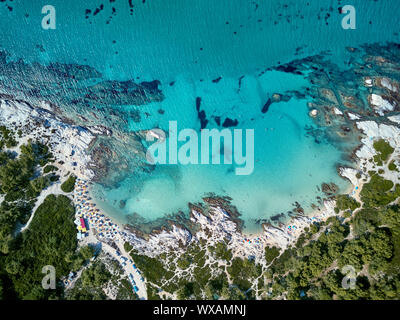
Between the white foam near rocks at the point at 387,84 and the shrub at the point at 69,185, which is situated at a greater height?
the white foam near rocks at the point at 387,84

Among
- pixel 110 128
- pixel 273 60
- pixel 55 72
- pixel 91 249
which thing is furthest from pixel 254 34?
pixel 91 249

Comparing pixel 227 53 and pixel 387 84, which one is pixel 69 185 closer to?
pixel 227 53

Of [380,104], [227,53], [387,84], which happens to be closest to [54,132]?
[227,53]

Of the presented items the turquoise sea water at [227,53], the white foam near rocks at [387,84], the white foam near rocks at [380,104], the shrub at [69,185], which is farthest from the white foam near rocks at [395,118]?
the shrub at [69,185]

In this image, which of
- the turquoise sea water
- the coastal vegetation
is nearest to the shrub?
the turquoise sea water

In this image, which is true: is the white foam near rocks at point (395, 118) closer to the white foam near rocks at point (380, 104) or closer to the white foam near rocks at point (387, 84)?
the white foam near rocks at point (380, 104)
